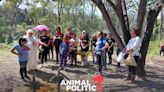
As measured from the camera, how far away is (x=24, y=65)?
13156 mm

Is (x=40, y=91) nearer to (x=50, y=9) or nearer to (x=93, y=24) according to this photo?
(x=50, y=9)

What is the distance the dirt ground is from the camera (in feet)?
38.8

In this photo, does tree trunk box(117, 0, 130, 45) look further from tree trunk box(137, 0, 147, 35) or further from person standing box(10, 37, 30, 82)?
person standing box(10, 37, 30, 82)

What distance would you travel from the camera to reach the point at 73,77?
545 inches

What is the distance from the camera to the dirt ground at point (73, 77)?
11828mm

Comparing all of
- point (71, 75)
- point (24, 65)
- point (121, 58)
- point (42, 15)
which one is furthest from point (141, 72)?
point (42, 15)

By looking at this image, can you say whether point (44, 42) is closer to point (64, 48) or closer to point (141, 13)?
point (64, 48)

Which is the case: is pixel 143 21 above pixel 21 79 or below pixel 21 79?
above

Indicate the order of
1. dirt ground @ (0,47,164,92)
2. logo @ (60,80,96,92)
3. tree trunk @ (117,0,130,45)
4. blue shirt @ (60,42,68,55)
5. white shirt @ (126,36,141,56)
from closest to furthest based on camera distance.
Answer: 1. logo @ (60,80,96,92)
2. dirt ground @ (0,47,164,92)
3. white shirt @ (126,36,141,56)
4. tree trunk @ (117,0,130,45)
5. blue shirt @ (60,42,68,55)

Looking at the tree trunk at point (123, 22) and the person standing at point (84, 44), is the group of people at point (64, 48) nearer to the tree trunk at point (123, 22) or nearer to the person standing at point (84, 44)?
the person standing at point (84, 44)

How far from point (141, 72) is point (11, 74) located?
458cm

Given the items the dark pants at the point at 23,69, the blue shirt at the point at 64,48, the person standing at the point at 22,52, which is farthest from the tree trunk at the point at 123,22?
the dark pants at the point at 23,69

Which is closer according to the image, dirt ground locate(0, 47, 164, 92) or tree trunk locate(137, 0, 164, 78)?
dirt ground locate(0, 47, 164, 92)

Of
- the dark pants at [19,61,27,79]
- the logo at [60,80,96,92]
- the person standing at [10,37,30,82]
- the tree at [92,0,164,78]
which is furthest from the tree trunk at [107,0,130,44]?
the logo at [60,80,96,92]
